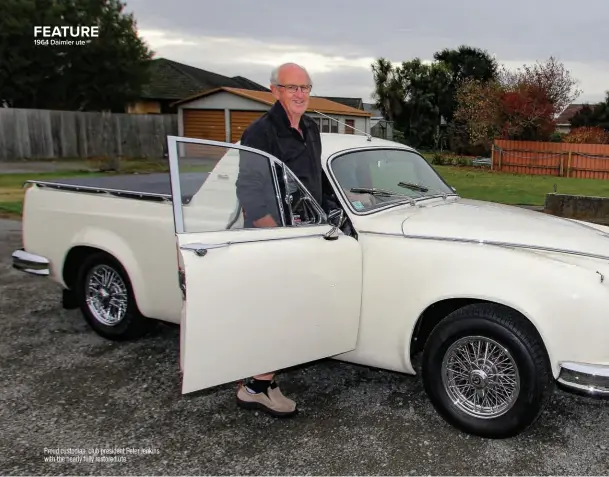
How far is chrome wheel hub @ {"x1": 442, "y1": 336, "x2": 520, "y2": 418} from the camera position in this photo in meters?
3.23

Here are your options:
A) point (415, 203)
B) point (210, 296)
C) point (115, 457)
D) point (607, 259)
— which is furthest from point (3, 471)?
point (607, 259)

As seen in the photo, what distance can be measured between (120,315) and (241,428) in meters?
1.82

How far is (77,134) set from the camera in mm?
23141

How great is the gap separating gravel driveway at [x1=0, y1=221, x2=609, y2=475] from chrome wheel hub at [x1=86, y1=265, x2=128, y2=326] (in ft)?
1.16

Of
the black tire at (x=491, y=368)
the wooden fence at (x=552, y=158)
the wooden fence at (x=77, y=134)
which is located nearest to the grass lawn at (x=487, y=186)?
the wooden fence at (x=552, y=158)

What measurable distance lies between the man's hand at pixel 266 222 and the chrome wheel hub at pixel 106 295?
6.02 ft

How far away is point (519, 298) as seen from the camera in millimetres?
3088

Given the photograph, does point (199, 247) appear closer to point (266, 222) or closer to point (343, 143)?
point (266, 222)

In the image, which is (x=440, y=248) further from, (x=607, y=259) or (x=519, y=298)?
(x=607, y=259)

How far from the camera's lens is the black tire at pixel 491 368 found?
311cm

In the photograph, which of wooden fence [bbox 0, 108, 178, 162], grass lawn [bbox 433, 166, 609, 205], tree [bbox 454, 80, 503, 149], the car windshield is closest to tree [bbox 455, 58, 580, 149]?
tree [bbox 454, 80, 503, 149]

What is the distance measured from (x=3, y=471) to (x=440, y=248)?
8.95 feet

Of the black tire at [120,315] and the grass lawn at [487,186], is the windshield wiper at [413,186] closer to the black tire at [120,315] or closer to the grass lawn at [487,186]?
the black tire at [120,315]

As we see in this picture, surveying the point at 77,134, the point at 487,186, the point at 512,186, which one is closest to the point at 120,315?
the point at 487,186
